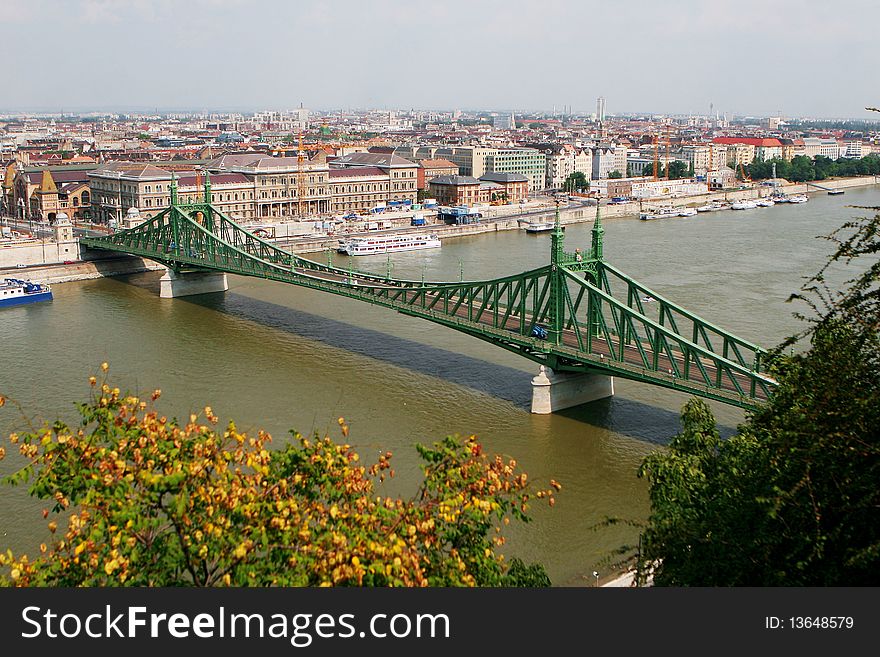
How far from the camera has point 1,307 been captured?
2642 centimetres

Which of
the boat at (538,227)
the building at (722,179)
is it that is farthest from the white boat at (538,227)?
the building at (722,179)

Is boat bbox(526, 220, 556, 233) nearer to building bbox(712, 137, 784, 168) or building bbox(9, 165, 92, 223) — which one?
building bbox(9, 165, 92, 223)

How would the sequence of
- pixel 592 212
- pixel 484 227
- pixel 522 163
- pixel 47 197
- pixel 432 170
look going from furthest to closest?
pixel 522 163
pixel 432 170
pixel 592 212
pixel 484 227
pixel 47 197

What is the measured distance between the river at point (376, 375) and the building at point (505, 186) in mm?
21468

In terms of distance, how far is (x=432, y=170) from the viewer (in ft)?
185

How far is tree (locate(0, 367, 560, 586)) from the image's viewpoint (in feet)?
16.7

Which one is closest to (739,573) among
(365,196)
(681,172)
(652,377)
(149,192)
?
(652,377)

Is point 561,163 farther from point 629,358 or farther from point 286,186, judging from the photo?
point 629,358

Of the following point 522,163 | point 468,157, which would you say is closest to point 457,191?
point 468,157

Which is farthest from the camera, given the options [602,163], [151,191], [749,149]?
[749,149]

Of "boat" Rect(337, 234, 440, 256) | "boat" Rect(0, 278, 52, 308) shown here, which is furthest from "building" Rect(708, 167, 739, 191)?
"boat" Rect(0, 278, 52, 308)

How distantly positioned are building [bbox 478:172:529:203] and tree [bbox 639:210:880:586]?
155 ft

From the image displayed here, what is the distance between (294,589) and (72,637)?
35.8 inches

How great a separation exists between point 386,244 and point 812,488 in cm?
3252
